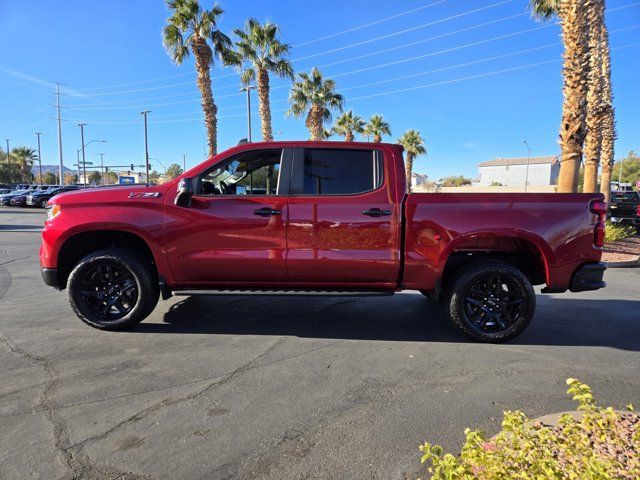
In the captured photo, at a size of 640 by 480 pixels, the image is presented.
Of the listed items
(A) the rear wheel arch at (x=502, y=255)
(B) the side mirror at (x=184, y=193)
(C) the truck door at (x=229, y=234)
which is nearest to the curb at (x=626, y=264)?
(A) the rear wheel arch at (x=502, y=255)

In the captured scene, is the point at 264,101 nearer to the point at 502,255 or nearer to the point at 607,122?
the point at 607,122

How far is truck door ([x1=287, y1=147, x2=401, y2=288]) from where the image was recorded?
14.5 feet

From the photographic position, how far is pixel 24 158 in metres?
82.6

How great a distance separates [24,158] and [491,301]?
324 feet

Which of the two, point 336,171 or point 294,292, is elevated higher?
point 336,171

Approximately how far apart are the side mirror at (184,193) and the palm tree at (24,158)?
316 feet

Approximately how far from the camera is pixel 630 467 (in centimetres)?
181

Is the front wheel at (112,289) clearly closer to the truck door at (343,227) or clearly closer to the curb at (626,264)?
the truck door at (343,227)

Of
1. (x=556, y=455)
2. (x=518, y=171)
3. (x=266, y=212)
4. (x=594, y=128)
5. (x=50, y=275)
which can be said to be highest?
(x=518, y=171)

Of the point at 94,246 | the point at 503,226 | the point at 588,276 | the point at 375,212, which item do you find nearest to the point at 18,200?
the point at 94,246

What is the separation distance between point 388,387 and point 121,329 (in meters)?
2.98

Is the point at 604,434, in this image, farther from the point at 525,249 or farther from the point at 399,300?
the point at 399,300

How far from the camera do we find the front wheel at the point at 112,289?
4570 millimetres

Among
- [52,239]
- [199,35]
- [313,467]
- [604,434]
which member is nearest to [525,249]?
[604,434]
